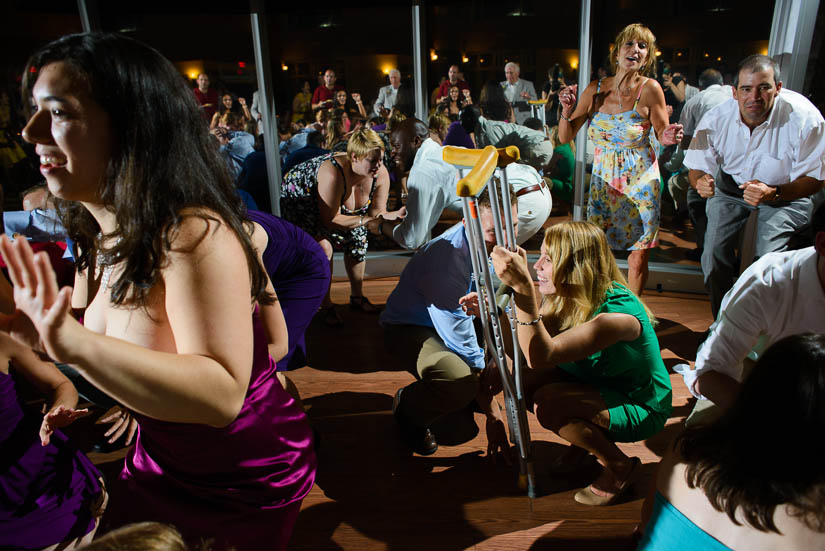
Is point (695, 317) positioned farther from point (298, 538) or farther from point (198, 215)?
point (198, 215)

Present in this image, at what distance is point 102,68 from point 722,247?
11.1ft

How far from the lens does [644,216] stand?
3705mm

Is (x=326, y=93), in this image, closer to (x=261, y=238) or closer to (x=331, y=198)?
(x=331, y=198)

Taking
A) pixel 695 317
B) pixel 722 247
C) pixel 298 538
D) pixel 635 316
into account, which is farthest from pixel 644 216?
pixel 298 538

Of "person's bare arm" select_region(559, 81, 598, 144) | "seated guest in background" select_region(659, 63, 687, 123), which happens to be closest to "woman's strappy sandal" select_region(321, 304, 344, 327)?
"person's bare arm" select_region(559, 81, 598, 144)

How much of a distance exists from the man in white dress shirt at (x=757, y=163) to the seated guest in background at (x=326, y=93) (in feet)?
9.57

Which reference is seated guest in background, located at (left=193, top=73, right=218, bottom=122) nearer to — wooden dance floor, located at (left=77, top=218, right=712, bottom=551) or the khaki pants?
wooden dance floor, located at (left=77, top=218, right=712, bottom=551)

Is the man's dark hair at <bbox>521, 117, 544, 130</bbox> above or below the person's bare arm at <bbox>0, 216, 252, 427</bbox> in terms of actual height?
below

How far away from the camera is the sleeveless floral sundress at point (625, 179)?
11.9ft

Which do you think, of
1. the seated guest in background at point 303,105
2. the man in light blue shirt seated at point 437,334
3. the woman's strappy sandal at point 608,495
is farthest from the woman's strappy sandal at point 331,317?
the woman's strappy sandal at point 608,495

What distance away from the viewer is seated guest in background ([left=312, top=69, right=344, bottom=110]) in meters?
4.93

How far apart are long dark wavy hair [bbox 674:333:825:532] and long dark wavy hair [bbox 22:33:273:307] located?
0.98 meters

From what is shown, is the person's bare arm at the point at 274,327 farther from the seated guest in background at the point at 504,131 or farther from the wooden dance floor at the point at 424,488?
the seated guest in background at the point at 504,131

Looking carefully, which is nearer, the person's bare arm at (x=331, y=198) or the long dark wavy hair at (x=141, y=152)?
the long dark wavy hair at (x=141, y=152)
